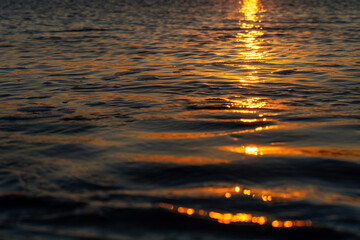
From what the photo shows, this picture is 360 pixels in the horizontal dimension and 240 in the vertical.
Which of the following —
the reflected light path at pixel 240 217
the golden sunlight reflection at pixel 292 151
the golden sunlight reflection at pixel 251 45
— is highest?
the reflected light path at pixel 240 217

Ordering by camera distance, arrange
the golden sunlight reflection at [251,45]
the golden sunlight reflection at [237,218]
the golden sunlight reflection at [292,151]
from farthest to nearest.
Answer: the golden sunlight reflection at [251,45]
the golden sunlight reflection at [292,151]
the golden sunlight reflection at [237,218]

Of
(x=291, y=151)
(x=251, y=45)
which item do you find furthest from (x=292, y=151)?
(x=251, y=45)

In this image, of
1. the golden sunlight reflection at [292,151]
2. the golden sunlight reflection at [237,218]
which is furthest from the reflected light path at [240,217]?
the golden sunlight reflection at [292,151]

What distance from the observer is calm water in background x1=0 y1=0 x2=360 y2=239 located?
312cm

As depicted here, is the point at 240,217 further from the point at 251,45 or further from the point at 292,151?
the point at 251,45

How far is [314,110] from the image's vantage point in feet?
20.1

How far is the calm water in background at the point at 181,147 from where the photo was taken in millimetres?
3123

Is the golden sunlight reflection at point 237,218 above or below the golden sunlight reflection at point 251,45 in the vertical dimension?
above

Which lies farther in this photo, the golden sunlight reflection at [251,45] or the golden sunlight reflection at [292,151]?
the golden sunlight reflection at [251,45]

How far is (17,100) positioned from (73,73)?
2.66 m

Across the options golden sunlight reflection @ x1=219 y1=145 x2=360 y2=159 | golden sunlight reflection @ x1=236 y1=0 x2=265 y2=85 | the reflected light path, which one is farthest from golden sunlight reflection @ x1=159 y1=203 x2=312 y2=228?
golden sunlight reflection @ x1=236 y1=0 x2=265 y2=85

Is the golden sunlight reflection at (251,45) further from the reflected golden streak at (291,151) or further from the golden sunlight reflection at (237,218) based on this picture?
the golden sunlight reflection at (237,218)

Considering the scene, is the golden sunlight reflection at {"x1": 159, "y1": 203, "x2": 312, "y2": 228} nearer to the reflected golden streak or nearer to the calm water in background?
the calm water in background

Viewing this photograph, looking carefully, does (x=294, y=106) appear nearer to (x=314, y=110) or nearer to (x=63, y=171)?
(x=314, y=110)
